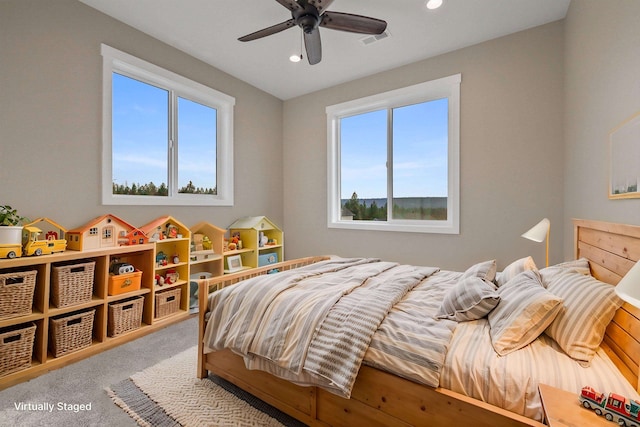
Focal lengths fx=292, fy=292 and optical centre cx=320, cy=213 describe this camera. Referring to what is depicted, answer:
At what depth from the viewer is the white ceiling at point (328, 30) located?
2.48 meters

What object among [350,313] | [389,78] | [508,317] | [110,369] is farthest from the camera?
[389,78]

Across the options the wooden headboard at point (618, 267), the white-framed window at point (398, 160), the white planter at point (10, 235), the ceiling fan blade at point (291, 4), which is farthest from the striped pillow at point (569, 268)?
the white planter at point (10, 235)

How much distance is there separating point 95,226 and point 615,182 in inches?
142

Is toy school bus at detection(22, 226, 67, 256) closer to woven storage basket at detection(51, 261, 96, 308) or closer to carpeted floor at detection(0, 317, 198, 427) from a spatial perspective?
woven storage basket at detection(51, 261, 96, 308)

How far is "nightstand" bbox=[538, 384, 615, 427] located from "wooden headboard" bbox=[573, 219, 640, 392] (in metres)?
0.27

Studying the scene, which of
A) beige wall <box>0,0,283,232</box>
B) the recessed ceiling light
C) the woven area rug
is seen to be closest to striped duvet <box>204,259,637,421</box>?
the woven area rug

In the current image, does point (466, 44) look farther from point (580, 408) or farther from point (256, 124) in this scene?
point (580, 408)

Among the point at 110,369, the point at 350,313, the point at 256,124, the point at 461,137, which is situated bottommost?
the point at 110,369

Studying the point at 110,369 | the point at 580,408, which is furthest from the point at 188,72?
the point at 580,408

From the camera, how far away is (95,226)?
2424 millimetres

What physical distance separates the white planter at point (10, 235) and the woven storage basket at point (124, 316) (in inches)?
32.8

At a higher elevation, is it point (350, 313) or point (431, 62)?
point (431, 62)

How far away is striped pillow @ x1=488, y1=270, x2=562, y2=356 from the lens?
129 centimetres

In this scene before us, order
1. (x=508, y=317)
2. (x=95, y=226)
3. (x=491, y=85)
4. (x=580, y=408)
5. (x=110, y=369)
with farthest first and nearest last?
1. (x=491, y=85)
2. (x=95, y=226)
3. (x=110, y=369)
4. (x=508, y=317)
5. (x=580, y=408)
